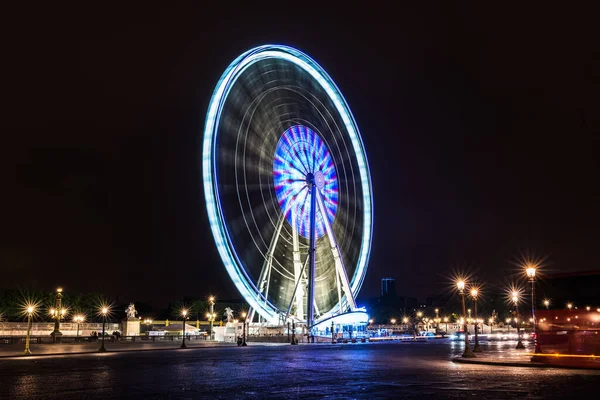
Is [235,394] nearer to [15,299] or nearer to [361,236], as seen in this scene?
[361,236]

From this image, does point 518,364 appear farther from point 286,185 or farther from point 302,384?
point 286,185

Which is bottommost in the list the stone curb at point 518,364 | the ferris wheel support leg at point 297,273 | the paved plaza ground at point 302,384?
the stone curb at point 518,364

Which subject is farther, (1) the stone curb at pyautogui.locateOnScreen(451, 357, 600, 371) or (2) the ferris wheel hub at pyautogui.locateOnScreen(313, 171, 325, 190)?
(2) the ferris wheel hub at pyautogui.locateOnScreen(313, 171, 325, 190)

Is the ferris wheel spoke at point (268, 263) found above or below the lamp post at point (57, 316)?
above

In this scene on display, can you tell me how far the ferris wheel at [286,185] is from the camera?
41.5 meters

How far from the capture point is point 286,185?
49938 millimetres

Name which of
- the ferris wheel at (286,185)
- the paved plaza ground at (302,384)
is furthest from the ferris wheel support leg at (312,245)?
the paved plaza ground at (302,384)

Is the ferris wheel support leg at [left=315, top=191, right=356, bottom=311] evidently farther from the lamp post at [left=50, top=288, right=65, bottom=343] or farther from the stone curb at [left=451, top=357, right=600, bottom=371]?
the stone curb at [left=451, top=357, right=600, bottom=371]

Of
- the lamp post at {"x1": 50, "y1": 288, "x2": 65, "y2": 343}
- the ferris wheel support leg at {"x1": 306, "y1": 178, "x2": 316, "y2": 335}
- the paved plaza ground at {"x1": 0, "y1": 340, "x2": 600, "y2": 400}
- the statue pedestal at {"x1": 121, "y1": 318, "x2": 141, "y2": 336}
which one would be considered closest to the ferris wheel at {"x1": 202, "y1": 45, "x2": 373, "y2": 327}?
the ferris wheel support leg at {"x1": 306, "y1": 178, "x2": 316, "y2": 335}

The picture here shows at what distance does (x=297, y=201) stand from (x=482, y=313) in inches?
4322

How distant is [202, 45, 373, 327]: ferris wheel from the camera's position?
41.5 m

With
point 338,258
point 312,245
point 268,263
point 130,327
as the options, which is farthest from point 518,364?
point 130,327

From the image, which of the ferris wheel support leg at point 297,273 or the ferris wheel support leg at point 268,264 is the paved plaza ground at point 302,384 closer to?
the ferris wheel support leg at point 268,264

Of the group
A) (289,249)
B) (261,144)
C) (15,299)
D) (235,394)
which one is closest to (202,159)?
(261,144)
